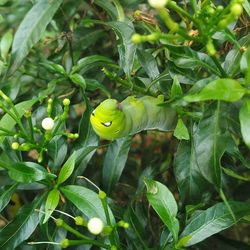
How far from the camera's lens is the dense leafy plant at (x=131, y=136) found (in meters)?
0.77

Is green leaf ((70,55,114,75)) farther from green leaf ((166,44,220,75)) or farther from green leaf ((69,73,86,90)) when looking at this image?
green leaf ((166,44,220,75))

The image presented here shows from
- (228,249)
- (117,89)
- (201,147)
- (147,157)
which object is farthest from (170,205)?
(147,157)

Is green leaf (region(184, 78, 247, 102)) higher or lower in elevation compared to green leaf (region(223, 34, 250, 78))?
higher

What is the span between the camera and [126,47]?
3.00ft

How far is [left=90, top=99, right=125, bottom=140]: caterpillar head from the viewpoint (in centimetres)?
82

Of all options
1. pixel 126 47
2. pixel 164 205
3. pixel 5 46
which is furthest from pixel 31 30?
pixel 164 205

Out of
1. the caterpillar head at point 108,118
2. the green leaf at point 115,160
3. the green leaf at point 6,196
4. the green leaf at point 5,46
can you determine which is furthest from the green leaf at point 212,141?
the green leaf at point 5,46

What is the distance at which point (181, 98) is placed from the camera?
77 cm

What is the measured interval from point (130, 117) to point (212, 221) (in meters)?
0.22

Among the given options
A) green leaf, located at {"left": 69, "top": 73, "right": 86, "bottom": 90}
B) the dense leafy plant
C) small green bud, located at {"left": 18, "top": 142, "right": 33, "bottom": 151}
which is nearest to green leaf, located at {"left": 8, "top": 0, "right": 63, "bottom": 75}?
the dense leafy plant

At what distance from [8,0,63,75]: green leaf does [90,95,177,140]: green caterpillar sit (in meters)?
0.26

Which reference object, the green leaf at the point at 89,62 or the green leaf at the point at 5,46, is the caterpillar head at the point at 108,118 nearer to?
the green leaf at the point at 89,62

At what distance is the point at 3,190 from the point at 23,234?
10 centimetres

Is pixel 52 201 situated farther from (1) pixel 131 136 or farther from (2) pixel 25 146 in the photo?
(1) pixel 131 136
